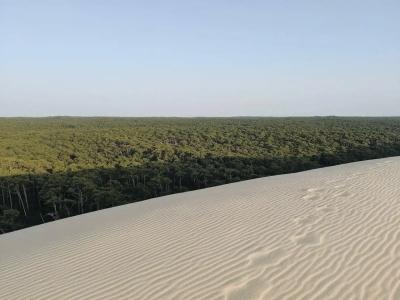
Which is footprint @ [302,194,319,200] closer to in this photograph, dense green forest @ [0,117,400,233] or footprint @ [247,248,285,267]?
footprint @ [247,248,285,267]

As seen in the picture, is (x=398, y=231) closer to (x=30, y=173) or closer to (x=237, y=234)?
(x=237, y=234)

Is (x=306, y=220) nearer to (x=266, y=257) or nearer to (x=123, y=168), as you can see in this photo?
(x=266, y=257)

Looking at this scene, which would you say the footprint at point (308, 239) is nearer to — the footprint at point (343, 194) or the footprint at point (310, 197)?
the footprint at point (310, 197)

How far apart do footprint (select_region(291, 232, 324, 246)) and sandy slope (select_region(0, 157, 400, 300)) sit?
0.05 ft

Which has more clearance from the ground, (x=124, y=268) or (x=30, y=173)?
(x=124, y=268)

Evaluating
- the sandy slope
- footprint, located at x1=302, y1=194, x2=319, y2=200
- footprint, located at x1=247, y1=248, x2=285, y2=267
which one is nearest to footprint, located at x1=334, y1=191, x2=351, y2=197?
the sandy slope

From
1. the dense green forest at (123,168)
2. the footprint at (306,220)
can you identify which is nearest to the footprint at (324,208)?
the footprint at (306,220)

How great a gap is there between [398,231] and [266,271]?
2669mm

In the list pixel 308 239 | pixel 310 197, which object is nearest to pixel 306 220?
pixel 308 239

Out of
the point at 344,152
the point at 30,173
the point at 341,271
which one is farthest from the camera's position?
the point at 344,152

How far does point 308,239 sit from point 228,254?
4.34 ft

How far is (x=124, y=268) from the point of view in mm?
5875

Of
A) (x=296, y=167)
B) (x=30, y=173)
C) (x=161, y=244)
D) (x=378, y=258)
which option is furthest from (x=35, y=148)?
(x=378, y=258)

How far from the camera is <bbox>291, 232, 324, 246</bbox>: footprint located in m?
6.19
